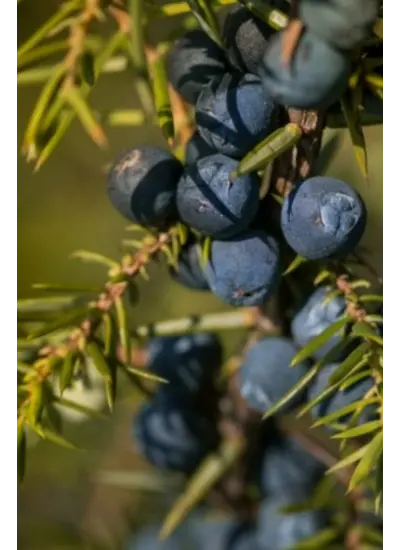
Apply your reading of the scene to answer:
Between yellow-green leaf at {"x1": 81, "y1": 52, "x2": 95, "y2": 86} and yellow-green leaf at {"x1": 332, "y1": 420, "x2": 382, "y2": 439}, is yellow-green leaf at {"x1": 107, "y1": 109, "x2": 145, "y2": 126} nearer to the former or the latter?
yellow-green leaf at {"x1": 81, "y1": 52, "x2": 95, "y2": 86}

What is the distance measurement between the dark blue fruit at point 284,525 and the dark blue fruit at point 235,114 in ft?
1.26

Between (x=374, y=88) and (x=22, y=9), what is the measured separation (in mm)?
267

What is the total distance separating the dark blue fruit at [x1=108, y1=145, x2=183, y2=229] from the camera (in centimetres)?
61

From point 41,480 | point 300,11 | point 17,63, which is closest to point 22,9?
point 17,63

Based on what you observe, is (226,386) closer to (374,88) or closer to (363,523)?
(363,523)

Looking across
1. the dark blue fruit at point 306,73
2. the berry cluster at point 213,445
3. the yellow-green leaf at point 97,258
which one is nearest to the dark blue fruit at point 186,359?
the berry cluster at point 213,445

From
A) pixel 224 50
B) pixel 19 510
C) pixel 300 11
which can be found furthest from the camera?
pixel 19 510

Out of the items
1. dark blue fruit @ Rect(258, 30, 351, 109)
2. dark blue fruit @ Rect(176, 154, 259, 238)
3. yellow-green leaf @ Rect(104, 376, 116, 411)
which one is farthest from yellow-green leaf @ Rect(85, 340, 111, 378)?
dark blue fruit @ Rect(258, 30, 351, 109)

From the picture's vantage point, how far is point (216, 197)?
1.86 feet

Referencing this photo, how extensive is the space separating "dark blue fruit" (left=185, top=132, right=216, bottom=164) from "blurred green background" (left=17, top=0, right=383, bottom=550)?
0.44 feet

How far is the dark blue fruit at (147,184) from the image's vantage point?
0.61 m

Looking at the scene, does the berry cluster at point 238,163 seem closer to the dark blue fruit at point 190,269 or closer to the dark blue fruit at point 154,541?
the dark blue fruit at point 190,269
